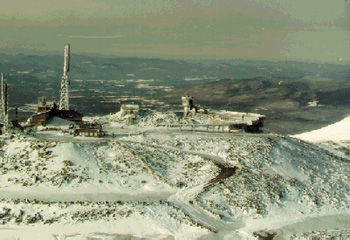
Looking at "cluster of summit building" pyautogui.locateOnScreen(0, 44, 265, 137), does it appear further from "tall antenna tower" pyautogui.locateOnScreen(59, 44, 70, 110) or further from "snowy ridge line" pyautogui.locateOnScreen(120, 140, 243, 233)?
"snowy ridge line" pyautogui.locateOnScreen(120, 140, 243, 233)

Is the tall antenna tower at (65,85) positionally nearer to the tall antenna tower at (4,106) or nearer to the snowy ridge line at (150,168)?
the tall antenna tower at (4,106)

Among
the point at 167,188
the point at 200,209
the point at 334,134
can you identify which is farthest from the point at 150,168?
the point at 334,134

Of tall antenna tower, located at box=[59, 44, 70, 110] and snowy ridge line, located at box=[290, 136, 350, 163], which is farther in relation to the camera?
tall antenna tower, located at box=[59, 44, 70, 110]

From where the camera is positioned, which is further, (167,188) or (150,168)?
(150,168)

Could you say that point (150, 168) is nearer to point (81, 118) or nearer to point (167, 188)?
point (167, 188)

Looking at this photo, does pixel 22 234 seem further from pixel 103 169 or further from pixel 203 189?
pixel 203 189

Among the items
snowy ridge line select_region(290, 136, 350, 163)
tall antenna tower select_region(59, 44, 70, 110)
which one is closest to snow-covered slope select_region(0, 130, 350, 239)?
snowy ridge line select_region(290, 136, 350, 163)

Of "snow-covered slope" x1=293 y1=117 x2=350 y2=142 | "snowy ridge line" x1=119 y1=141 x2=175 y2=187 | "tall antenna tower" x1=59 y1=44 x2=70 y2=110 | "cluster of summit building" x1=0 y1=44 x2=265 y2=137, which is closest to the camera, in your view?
"snowy ridge line" x1=119 y1=141 x2=175 y2=187
